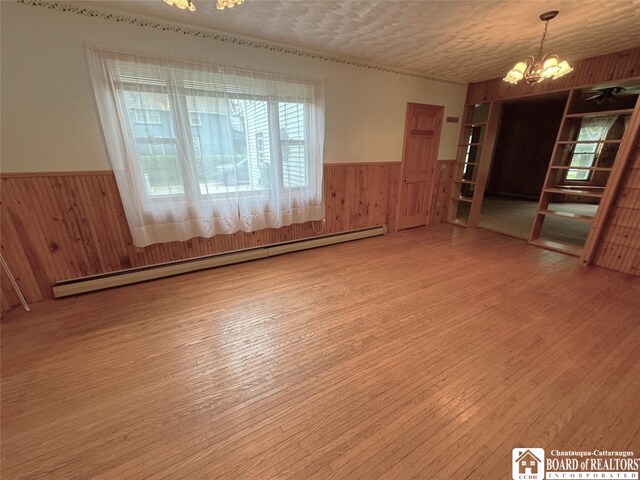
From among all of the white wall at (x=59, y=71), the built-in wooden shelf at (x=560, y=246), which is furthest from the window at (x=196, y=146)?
the built-in wooden shelf at (x=560, y=246)

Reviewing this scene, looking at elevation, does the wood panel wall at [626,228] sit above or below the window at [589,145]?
below

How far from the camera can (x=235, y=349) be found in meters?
1.94

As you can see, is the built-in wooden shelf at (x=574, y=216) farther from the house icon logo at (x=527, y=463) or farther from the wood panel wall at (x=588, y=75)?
the house icon logo at (x=527, y=463)

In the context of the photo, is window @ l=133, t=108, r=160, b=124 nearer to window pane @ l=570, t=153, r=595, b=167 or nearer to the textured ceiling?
the textured ceiling

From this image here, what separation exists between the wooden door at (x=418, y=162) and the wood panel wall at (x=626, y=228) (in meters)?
2.35

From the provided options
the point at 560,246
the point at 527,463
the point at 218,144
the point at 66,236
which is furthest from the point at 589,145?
the point at 66,236

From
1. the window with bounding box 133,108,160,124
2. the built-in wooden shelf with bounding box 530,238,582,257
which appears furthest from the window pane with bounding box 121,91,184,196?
the built-in wooden shelf with bounding box 530,238,582,257

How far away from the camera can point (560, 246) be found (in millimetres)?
3820

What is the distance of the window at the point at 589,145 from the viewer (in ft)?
21.8

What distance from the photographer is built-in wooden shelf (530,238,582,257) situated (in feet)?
11.9

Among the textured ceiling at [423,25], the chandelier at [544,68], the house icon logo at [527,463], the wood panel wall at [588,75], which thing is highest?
the textured ceiling at [423,25]

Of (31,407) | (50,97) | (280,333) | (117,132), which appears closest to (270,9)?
(117,132)

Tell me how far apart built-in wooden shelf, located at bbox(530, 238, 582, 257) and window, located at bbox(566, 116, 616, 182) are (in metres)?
4.27

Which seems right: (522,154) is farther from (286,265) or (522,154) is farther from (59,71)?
(59,71)
